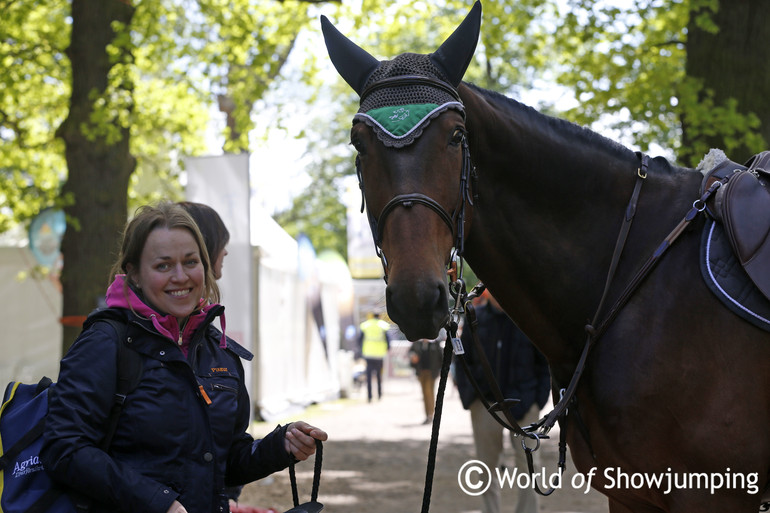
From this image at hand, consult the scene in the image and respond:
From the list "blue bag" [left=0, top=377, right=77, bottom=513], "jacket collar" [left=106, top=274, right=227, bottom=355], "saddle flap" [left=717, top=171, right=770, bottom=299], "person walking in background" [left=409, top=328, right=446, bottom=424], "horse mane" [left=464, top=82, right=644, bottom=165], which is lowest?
"person walking in background" [left=409, top=328, right=446, bottom=424]

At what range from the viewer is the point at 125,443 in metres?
2.31

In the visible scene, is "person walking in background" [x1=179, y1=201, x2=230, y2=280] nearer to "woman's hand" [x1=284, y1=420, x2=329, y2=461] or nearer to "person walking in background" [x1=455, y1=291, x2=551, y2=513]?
"woman's hand" [x1=284, y1=420, x2=329, y2=461]

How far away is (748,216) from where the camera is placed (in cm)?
260

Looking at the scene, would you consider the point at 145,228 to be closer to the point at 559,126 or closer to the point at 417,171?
the point at 417,171

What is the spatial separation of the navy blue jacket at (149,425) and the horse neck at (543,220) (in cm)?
97

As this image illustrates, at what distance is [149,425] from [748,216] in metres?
1.94

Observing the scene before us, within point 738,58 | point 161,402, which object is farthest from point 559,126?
point 738,58

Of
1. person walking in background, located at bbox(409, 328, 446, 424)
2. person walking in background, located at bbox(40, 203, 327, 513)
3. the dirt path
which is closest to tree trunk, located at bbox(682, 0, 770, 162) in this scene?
the dirt path

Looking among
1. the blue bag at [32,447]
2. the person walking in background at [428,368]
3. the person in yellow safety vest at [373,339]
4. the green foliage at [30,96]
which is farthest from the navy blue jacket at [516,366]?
the person in yellow safety vest at [373,339]

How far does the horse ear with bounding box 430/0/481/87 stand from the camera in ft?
8.93

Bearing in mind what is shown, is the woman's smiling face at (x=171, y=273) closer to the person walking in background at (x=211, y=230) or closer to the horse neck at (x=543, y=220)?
the horse neck at (x=543, y=220)

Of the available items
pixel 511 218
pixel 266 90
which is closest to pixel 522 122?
pixel 511 218

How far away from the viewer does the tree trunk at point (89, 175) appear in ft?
27.1

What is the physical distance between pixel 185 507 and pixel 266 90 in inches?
392
